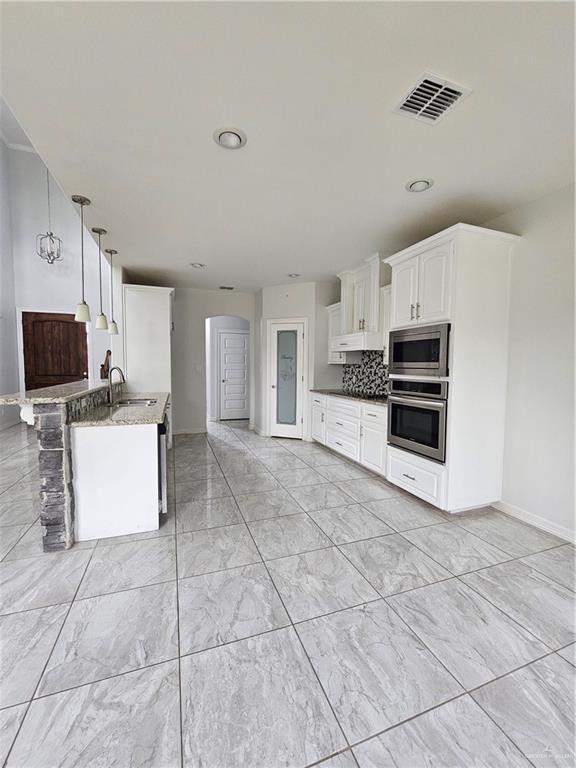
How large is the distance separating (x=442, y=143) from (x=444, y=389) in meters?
1.65

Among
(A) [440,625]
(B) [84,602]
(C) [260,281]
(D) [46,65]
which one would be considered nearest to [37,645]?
(B) [84,602]

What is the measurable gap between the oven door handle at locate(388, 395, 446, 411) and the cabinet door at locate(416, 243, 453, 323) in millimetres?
676

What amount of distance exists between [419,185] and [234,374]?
548 centimetres

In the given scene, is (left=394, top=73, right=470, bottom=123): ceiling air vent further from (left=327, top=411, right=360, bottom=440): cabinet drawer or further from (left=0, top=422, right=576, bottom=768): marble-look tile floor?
(left=327, top=411, right=360, bottom=440): cabinet drawer

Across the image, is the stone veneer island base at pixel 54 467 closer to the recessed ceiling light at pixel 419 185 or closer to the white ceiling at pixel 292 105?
the white ceiling at pixel 292 105

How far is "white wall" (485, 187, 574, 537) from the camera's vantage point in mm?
2303

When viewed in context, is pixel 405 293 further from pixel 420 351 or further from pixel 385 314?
pixel 385 314

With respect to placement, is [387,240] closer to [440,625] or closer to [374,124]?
[374,124]

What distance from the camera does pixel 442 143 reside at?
6.14ft

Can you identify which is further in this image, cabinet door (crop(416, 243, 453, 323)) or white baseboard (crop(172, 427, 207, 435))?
white baseboard (crop(172, 427, 207, 435))

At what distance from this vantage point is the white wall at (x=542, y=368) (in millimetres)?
2303

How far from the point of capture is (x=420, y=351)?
9.23 feet

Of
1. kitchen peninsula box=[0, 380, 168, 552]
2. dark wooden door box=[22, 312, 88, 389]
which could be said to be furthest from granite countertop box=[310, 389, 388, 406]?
dark wooden door box=[22, 312, 88, 389]

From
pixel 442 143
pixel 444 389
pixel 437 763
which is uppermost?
pixel 442 143
